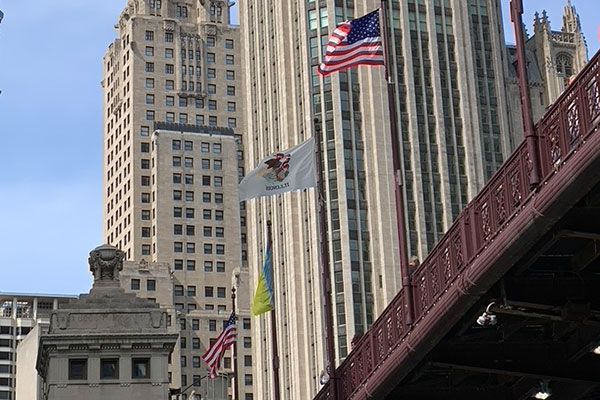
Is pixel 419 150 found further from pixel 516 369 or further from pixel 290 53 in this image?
pixel 516 369

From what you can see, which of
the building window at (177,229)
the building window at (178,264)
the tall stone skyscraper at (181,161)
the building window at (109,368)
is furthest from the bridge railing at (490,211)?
the building window at (177,229)

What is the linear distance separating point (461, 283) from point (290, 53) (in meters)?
102

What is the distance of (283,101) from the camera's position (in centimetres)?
12756

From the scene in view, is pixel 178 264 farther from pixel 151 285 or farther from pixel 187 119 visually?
pixel 187 119

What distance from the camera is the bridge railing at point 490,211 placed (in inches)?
914

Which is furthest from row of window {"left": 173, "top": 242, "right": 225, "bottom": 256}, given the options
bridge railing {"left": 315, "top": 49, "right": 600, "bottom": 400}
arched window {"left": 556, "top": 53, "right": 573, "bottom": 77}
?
bridge railing {"left": 315, "top": 49, "right": 600, "bottom": 400}

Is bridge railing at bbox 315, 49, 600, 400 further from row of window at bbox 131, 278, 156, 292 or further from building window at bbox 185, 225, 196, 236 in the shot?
building window at bbox 185, 225, 196, 236

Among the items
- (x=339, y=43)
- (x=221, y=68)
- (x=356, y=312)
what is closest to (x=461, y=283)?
(x=339, y=43)

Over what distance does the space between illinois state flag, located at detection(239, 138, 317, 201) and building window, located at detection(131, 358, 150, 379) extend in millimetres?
13539

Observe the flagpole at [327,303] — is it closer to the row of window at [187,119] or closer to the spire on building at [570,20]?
the spire on building at [570,20]

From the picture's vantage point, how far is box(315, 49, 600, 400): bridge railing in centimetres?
2322

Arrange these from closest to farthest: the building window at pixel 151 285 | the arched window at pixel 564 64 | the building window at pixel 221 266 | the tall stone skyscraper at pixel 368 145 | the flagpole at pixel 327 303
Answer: the flagpole at pixel 327 303
the tall stone skyscraper at pixel 368 145
the arched window at pixel 564 64
the building window at pixel 151 285
the building window at pixel 221 266

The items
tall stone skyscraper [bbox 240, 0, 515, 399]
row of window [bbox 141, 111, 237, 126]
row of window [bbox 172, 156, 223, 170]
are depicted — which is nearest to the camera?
tall stone skyscraper [bbox 240, 0, 515, 399]

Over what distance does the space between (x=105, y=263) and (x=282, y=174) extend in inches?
643
